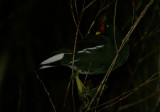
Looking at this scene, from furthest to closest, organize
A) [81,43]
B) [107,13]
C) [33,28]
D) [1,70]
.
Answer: [33,28], [1,70], [107,13], [81,43]

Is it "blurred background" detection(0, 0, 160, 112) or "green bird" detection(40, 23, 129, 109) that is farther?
"blurred background" detection(0, 0, 160, 112)

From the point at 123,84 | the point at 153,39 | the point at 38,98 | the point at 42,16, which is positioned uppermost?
the point at 42,16

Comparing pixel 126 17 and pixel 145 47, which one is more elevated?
pixel 126 17

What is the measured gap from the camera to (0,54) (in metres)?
1.36

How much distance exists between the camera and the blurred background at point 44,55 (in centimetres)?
132

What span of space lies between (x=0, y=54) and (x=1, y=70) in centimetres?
11

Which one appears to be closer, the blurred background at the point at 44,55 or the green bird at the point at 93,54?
the green bird at the point at 93,54

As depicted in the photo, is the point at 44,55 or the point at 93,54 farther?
the point at 44,55

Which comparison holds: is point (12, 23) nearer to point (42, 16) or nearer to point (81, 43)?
point (42, 16)

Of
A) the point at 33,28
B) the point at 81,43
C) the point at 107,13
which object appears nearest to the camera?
the point at 81,43

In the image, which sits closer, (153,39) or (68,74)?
(68,74)

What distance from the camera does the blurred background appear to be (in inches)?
52.0

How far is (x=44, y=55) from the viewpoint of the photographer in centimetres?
136

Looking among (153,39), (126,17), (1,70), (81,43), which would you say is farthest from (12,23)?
(153,39)
